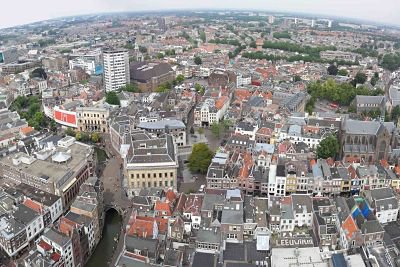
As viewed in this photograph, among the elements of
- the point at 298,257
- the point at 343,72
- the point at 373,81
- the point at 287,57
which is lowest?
the point at 298,257

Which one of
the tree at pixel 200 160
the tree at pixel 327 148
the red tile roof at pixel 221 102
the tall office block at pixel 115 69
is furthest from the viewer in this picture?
the tall office block at pixel 115 69

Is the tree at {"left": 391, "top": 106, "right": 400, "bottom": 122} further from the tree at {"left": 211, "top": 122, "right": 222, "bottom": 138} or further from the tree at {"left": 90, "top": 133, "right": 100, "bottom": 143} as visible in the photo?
the tree at {"left": 90, "top": 133, "right": 100, "bottom": 143}

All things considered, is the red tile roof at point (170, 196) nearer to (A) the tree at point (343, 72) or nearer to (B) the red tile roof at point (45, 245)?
(B) the red tile roof at point (45, 245)

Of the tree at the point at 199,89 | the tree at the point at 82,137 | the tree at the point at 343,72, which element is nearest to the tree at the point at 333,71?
the tree at the point at 343,72

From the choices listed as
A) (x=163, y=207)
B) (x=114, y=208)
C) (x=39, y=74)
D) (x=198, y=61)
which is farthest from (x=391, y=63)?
(x=114, y=208)

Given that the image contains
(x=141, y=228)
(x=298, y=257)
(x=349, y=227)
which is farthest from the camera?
(x=141, y=228)

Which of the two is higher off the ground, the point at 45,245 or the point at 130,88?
the point at 130,88

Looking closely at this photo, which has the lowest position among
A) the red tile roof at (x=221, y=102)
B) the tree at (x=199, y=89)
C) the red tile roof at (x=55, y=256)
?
the red tile roof at (x=55, y=256)

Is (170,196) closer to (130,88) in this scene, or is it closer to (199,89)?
(199,89)
